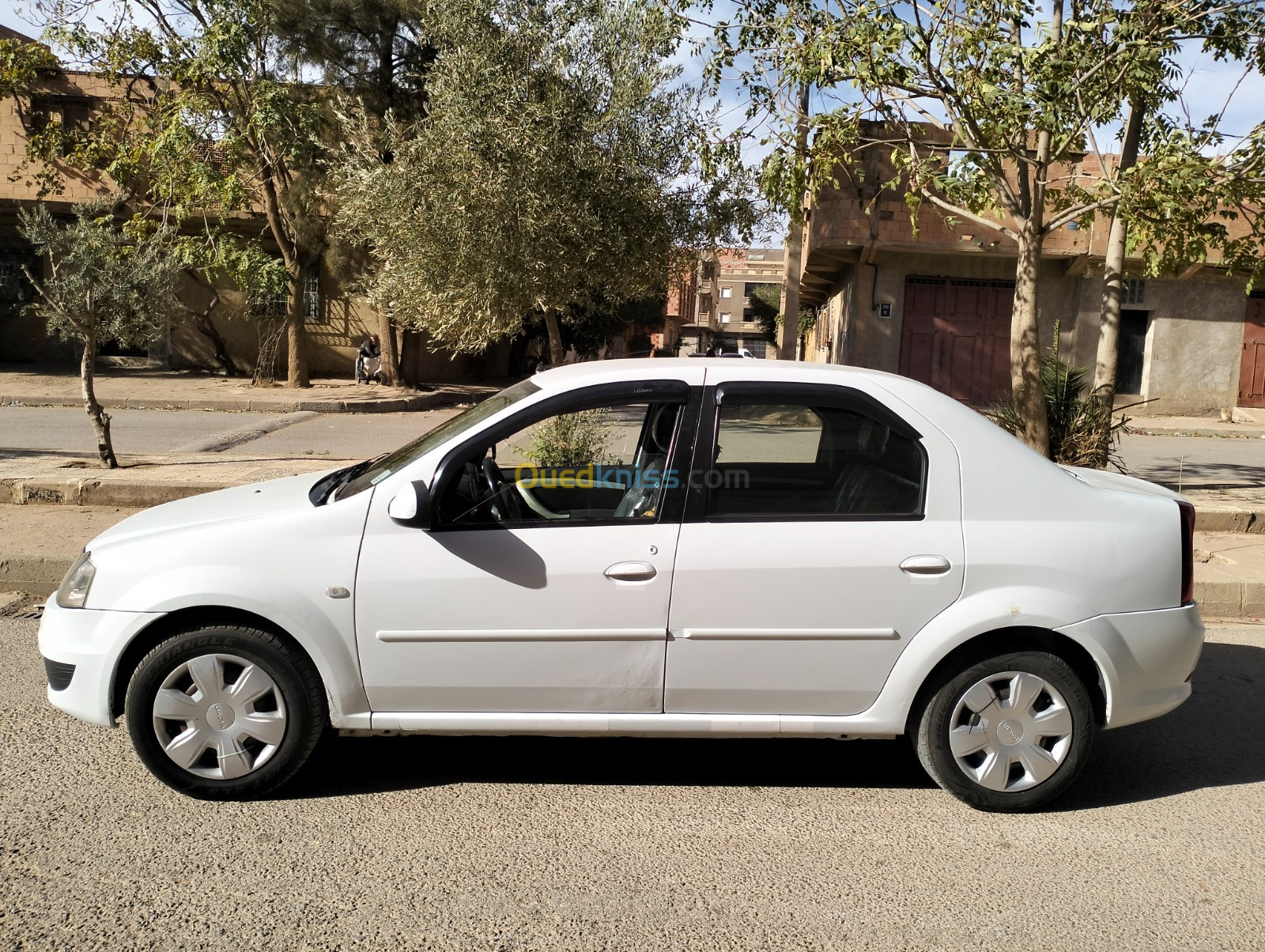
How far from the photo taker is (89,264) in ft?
32.7

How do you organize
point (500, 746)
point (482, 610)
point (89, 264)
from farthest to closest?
1. point (89, 264)
2. point (500, 746)
3. point (482, 610)

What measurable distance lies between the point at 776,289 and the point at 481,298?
61.7 m

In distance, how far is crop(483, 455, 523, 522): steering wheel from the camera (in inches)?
144

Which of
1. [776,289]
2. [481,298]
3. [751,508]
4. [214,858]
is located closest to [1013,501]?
[751,508]

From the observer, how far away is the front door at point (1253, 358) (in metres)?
22.0

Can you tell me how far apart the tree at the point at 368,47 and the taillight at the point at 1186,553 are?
16.9m

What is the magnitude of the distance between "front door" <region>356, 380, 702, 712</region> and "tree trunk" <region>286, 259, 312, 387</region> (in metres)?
19.2

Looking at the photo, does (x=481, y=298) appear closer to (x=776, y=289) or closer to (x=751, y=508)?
(x=751, y=508)

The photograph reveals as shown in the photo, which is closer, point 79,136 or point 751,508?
point 751,508

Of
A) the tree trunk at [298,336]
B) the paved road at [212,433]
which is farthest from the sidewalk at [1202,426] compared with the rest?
the tree trunk at [298,336]

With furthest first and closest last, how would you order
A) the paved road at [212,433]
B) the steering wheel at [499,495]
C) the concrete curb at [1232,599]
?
the paved road at [212,433] < the concrete curb at [1232,599] < the steering wheel at [499,495]

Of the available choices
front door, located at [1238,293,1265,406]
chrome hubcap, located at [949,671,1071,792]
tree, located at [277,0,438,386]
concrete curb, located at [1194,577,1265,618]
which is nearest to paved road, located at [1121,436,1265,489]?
front door, located at [1238,293,1265,406]

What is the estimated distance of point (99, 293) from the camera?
1006 cm

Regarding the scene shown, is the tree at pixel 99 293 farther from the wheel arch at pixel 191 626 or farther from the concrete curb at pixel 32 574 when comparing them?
the wheel arch at pixel 191 626
